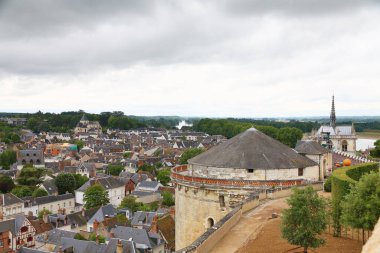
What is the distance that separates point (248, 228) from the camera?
16359 mm

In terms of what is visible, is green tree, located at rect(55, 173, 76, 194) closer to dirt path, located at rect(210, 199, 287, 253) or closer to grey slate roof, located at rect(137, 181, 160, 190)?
grey slate roof, located at rect(137, 181, 160, 190)

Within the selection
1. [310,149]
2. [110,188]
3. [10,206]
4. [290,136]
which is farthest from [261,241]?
[290,136]

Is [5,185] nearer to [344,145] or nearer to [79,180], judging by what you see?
[79,180]

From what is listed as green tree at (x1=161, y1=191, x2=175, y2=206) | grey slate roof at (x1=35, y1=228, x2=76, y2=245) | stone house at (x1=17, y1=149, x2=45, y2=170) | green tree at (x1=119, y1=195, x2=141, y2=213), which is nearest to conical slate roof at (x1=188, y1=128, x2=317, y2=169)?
grey slate roof at (x1=35, y1=228, x2=76, y2=245)

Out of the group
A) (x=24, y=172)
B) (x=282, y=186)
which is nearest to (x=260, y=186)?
(x=282, y=186)

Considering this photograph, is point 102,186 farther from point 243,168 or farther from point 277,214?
point 277,214

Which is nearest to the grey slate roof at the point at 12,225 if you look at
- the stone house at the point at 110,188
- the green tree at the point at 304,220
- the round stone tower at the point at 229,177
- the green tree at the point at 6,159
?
the stone house at the point at 110,188

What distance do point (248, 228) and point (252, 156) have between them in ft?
32.6

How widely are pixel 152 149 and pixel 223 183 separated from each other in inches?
4114

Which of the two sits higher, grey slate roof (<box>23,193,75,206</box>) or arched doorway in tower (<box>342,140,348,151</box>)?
arched doorway in tower (<box>342,140,348,151</box>)

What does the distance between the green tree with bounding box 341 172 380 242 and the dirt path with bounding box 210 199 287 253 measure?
3.76 m

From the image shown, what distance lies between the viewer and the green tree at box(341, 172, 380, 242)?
40.0 ft

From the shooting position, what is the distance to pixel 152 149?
418 feet

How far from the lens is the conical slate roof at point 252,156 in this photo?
83.8 feet
